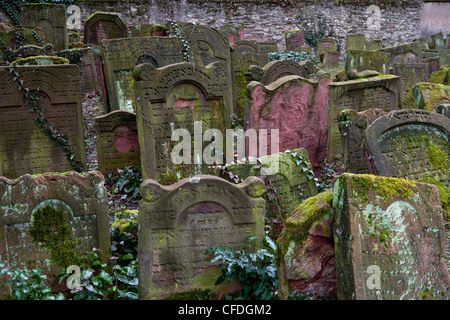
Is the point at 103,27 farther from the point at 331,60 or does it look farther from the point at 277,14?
the point at 277,14

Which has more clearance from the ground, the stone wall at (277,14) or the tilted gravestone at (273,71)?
the stone wall at (277,14)

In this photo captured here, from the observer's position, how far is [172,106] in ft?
21.3

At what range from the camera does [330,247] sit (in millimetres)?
3717

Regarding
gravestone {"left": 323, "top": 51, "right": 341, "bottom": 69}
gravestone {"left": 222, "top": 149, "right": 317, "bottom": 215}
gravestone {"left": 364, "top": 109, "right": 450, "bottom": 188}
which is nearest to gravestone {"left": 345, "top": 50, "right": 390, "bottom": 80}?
gravestone {"left": 364, "top": 109, "right": 450, "bottom": 188}

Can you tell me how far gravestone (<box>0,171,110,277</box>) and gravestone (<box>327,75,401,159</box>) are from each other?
15.8ft

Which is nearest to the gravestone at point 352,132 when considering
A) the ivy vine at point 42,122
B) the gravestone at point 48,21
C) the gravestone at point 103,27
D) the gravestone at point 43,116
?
the gravestone at point 43,116

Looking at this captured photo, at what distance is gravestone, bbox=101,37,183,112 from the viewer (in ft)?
29.9

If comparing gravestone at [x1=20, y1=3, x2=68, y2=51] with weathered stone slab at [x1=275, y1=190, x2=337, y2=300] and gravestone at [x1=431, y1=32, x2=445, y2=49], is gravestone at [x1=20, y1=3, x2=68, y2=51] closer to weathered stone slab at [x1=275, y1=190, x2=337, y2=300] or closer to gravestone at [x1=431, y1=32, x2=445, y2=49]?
weathered stone slab at [x1=275, y1=190, x2=337, y2=300]

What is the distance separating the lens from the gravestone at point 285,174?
528cm

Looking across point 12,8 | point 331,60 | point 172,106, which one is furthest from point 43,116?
point 12,8

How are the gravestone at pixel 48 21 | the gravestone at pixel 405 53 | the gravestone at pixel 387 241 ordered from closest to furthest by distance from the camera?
the gravestone at pixel 387 241, the gravestone at pixel 405 53, the gravestone at pixel 48 21

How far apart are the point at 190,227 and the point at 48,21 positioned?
1330cm

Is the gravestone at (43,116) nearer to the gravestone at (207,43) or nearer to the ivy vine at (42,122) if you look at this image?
the ivy vine at (42,122)

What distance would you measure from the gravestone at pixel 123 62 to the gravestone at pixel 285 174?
4389 millimetres
